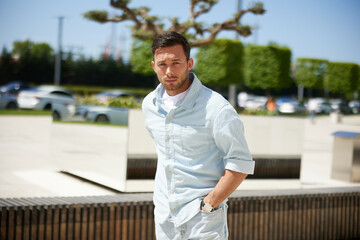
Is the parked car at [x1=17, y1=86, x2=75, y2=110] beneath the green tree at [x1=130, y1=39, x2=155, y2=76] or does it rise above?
beneath

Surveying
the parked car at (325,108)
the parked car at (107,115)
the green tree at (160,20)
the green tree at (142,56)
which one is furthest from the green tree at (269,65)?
the parked car at (107,115)

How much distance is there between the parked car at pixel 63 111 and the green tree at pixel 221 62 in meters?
25.2

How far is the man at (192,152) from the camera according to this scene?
87.1 inches

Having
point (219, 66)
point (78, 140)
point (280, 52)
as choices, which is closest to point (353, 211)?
point (78, 140)

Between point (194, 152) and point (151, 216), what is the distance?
7.36 ft

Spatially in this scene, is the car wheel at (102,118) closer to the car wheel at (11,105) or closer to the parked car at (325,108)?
the car wheel at (11,105)

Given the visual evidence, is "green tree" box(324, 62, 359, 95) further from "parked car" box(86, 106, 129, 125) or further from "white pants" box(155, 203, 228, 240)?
"white pants" box(155, 203, 228, 240)

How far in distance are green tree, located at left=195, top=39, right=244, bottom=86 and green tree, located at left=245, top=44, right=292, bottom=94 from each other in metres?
5.31

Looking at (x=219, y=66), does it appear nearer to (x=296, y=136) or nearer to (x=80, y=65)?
(x=80, y=65)

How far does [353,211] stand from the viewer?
5.70m

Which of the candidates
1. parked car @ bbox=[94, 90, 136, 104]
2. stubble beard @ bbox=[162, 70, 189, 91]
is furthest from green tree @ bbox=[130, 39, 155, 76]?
stubble beard @ bbox=[162, 70, 189, 91]

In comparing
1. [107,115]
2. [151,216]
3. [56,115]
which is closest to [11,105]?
[56,115]

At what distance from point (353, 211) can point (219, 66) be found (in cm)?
2845

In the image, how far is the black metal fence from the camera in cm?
394
